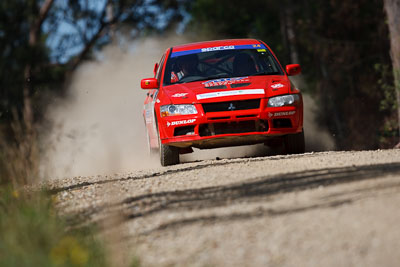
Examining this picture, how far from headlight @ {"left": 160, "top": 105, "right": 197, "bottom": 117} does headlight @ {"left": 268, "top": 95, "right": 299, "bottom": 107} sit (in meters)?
0.98

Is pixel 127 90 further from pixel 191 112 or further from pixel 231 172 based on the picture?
pixel 231 172

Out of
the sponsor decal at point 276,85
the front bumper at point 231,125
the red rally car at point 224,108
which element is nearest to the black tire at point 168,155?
the red rally car at point 224,108

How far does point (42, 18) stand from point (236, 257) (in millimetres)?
24140

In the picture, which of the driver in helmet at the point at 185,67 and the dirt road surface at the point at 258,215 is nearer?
the dirt road surface at the point at 258,215

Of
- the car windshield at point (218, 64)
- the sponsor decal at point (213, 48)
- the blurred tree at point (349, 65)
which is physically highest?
the sponsor decal at point (213, 48)

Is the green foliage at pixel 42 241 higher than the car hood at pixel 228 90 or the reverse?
the reverse

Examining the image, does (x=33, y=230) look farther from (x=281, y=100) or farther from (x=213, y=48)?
(x=213, y=48)

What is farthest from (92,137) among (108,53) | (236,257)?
(108,53)

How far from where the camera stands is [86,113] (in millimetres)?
22484

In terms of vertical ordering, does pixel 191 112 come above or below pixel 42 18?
below

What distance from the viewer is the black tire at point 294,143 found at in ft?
35.4

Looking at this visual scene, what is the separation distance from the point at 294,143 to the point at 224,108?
126 cm

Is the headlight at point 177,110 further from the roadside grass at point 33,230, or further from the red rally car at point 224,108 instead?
the roadside grass at point 33,230

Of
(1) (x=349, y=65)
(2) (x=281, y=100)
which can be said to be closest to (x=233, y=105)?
(2) (x=281, y=100)
